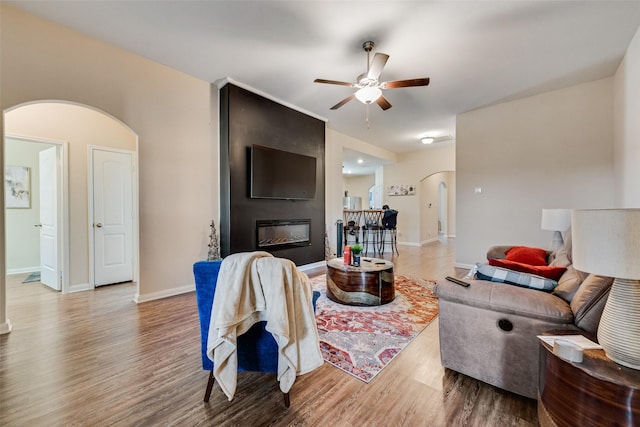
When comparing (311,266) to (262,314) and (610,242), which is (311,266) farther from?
(610,242)

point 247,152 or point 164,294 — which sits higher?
point 247,152

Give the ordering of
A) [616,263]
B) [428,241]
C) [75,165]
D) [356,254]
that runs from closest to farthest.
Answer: [616,263] → [356,254] → [75,165] → [428,241]

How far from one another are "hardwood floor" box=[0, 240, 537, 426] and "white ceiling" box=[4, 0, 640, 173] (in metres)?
3.08

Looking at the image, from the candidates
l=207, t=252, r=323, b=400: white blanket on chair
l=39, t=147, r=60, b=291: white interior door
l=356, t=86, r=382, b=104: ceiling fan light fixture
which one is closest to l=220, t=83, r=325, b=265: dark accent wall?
l=356, t=86, r=382, b=104: ceiling fan light fixture

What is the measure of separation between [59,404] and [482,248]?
572 centimetres

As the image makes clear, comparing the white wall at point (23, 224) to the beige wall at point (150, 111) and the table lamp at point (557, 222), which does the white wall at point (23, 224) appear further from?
the table lamp at point (557, 222)

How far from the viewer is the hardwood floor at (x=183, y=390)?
1.47m

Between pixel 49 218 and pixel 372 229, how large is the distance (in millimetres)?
6283

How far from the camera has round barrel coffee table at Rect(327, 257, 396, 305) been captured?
3.06 m

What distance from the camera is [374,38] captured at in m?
2.84

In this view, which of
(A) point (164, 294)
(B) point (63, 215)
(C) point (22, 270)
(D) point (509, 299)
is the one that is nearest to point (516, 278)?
(D) point (509, 299)

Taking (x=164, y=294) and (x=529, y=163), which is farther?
(x=529, y=163)

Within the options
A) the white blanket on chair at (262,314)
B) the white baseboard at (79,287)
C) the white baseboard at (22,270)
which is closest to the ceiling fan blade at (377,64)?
the white blanket on chair at (262,314)

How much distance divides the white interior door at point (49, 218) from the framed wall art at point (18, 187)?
52.8 inches
